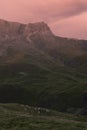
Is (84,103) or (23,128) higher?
(23,128)

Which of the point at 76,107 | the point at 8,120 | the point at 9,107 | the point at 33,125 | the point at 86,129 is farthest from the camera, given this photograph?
the point at 76,107

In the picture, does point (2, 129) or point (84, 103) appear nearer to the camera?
point (2, 129)

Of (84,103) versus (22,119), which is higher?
(22,119)

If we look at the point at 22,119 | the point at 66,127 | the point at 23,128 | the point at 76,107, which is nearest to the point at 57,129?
the point at 66,127

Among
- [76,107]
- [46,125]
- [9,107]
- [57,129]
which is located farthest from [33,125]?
[76,107]

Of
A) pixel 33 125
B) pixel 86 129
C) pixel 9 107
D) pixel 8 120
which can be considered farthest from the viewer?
pixel 9 107

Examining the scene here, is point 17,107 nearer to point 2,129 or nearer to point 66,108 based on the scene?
point 2,129

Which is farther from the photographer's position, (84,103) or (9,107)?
(84,103)

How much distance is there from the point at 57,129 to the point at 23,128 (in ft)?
18.2

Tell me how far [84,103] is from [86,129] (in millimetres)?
148305

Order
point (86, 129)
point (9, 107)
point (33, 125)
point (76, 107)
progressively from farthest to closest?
point (76, 107), point (9, 107), point (33, 125), point (86, 129)

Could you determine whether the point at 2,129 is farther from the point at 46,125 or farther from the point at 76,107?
the point at 76,107

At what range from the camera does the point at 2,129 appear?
5275cm

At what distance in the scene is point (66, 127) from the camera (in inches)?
2052
